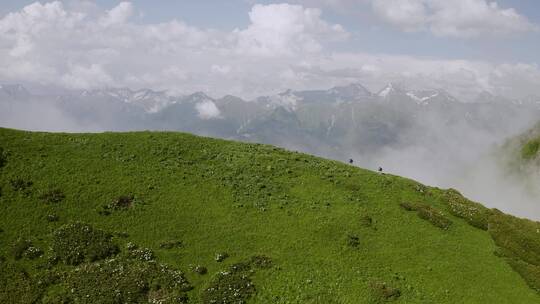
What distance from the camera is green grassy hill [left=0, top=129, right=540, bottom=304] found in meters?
34.3

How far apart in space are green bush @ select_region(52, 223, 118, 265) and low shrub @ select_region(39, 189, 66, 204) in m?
4.62

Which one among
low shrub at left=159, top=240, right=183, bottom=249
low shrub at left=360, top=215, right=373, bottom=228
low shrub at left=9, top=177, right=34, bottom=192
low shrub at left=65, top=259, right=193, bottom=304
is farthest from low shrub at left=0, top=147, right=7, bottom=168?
low shrub at left=360, top=215, right=373, bottom=228

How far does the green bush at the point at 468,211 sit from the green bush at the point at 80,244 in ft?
130

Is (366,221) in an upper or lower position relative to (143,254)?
Result: upper

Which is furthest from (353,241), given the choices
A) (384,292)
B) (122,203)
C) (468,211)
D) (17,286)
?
(17,286)

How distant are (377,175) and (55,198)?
132 ft

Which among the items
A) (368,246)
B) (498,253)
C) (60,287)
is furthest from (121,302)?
(498,253)

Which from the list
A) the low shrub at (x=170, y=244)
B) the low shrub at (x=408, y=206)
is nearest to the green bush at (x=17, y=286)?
the low shrub at (x=170, y=244)

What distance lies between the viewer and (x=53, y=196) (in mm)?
42875

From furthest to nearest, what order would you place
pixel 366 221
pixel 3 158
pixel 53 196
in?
Answer: pixel 3 158, pixel 366 221, pixel 53 196

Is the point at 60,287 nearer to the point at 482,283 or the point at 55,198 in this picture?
the point at 55,198

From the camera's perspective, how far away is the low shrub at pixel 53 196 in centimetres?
4234

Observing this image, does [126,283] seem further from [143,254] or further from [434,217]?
[434,217]

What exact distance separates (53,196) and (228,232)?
1792 centimetres
